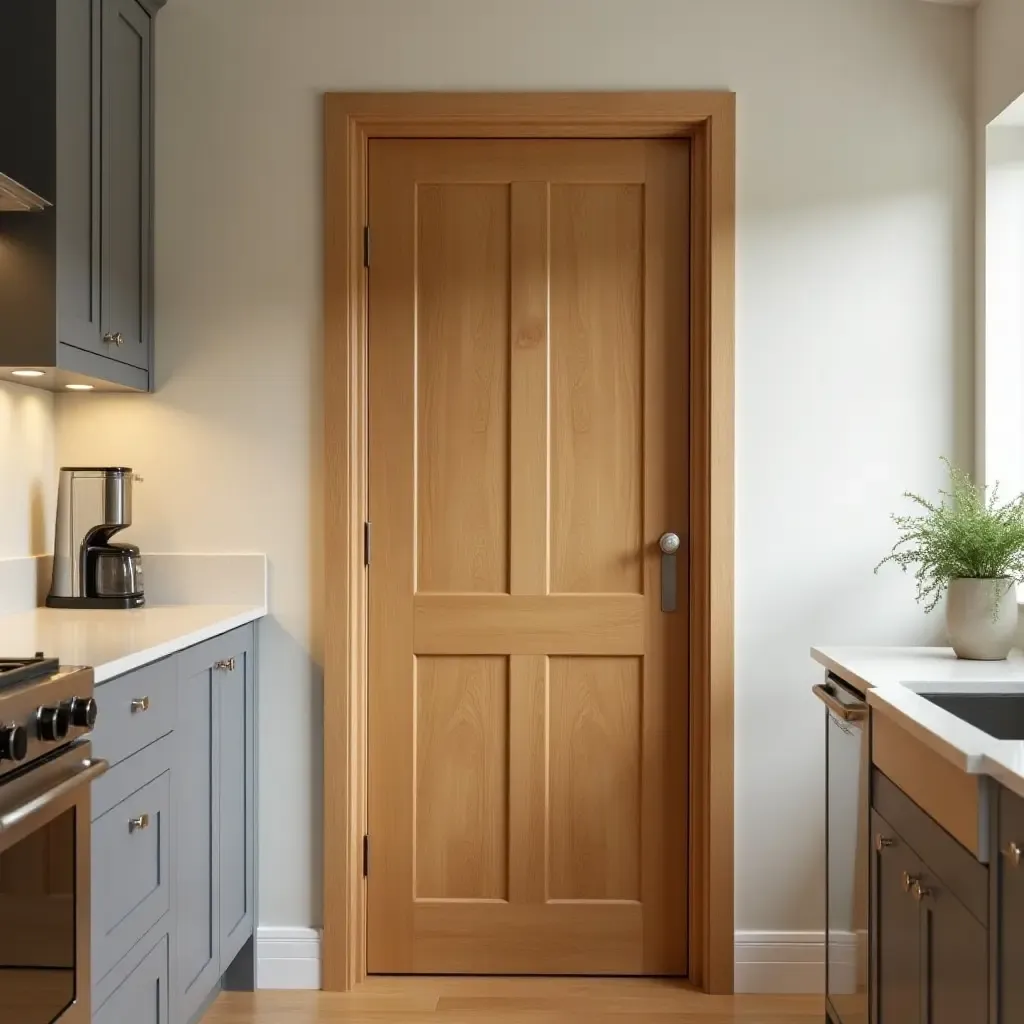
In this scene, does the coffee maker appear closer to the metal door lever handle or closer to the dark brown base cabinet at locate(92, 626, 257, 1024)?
the dark brown base cabinet at locate(92, 626, 257, 1024)

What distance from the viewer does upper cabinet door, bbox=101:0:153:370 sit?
2549mm

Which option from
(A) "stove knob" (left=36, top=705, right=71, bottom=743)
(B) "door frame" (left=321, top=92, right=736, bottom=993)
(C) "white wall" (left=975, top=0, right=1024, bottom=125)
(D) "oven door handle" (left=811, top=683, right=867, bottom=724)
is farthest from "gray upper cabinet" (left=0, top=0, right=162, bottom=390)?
(C) "white wall" (left=975, top=0, right=1024, bottom=125)

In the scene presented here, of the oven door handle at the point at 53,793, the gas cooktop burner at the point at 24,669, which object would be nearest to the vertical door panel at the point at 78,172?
the gas cooktop burner at the point at 24,669

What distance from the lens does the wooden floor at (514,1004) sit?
2.71 meters

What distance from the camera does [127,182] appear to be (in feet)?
8.79

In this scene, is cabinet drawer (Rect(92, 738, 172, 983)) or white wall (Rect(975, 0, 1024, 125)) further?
white wall (Rect(975, 0, 1024, 125))

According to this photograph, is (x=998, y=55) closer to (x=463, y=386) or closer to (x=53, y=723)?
(x=463, y=386)

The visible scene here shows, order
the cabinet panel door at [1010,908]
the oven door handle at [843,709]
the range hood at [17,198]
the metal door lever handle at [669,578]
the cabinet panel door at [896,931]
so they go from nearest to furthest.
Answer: the cabinet panel door at [1010,908]
the cabinet panel door at [896,931]
the range hood at [17,198]
the oven door handle at [843,709]
the metal door lever handle at [669,578]

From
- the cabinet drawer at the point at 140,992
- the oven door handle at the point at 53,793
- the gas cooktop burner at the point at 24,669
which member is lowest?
the cabinet drawer at the point at 140,992

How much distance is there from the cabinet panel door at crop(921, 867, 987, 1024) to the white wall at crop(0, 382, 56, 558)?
83.0 inches

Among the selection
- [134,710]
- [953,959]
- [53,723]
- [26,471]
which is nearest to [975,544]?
[953,959]

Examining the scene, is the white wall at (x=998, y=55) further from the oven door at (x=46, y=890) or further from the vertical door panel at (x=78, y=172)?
the oven door at (x=46, y=890)

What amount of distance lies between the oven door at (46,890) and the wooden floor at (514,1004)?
3.63 feet

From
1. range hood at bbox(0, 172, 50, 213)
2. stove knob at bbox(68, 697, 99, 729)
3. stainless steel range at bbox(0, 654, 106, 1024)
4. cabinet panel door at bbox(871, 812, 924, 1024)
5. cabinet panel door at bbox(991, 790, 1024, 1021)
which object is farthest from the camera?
range hood at bbox(0, 172, 50, 213)
